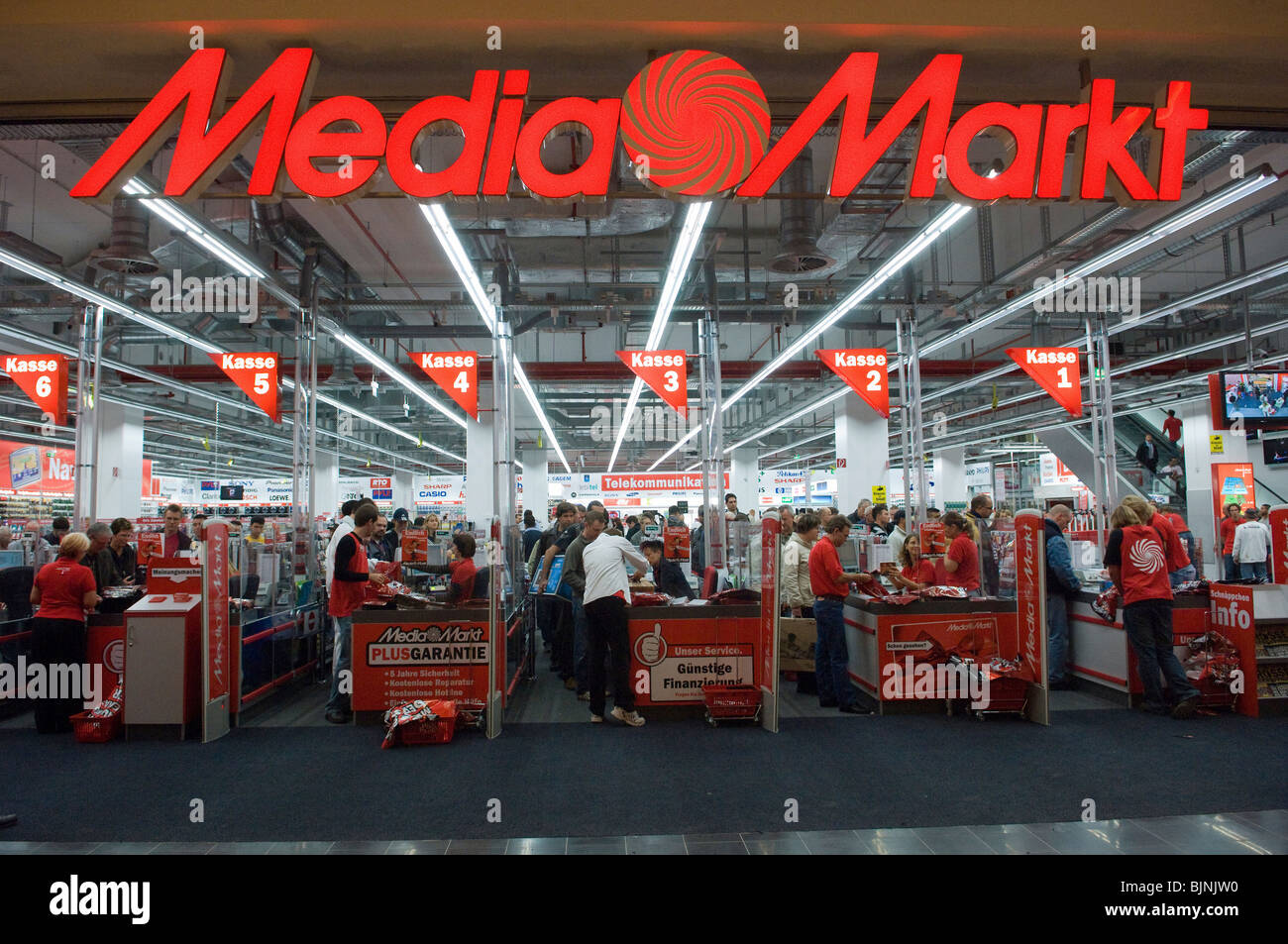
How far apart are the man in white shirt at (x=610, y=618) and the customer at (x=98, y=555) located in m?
4.10

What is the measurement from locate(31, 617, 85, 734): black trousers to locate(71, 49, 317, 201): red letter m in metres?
3.28

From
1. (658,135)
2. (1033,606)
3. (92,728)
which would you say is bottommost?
(92,728)

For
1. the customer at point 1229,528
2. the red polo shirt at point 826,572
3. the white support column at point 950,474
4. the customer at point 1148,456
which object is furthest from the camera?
the white support column at point 950,474

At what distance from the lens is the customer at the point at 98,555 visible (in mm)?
6645

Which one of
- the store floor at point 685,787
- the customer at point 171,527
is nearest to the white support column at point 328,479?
the customer at point 171,527

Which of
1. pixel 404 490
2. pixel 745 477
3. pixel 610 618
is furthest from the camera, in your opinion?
pixel 404 490

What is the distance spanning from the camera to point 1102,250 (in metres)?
7.22

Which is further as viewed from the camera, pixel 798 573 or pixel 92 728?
pixel 798 573

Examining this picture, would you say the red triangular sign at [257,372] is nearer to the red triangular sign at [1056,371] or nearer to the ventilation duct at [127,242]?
the ventilation duct at [127,242]

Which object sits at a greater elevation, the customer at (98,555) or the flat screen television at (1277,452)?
the flat screen television at (1277,452)

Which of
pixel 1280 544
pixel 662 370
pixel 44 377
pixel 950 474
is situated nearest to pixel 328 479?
pixel 44 377

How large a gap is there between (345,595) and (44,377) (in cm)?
657

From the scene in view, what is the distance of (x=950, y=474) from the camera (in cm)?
2797

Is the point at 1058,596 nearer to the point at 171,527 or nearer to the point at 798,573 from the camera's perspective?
the point at 798,573
